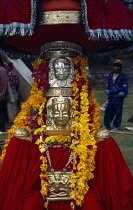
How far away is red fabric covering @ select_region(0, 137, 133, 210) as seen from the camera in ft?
11.9

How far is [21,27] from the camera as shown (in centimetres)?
338

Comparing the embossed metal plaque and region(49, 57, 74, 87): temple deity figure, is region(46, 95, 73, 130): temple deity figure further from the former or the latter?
the embossed metal plaque

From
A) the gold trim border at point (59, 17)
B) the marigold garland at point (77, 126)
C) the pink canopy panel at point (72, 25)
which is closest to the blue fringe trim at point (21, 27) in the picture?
the pink canopy panel at point (72, 25)

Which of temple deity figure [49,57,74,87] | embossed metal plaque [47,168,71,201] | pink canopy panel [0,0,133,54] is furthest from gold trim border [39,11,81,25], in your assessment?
embossed metal plaque [47,168,71,201]

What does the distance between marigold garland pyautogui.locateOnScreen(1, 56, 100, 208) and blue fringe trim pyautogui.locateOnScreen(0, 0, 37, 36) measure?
57 centimetres

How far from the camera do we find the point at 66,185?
3.75m

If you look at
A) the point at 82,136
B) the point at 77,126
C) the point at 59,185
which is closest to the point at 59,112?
the point at 77,126

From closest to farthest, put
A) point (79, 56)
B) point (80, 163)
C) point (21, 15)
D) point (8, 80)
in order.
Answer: point (21, 15), point (80, 163), point (79, 56), point (8, 80)

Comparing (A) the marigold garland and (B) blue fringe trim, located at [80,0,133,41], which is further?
(A) the marigold garland

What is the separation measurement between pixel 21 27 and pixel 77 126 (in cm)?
116

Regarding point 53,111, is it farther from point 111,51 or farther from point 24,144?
point 111,51

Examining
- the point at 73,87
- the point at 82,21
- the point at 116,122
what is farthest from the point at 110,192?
the point at 116,122

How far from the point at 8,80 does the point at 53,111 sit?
6.09 meters

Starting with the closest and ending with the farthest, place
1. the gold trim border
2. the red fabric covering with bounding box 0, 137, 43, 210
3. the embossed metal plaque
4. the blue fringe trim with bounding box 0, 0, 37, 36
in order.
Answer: the blue fringe trim with bounding box 0, 0, 37, 36, the gold trim border, the red fabric covering with bounding box 0, 137, 43, 210, the embossed metal plaque
